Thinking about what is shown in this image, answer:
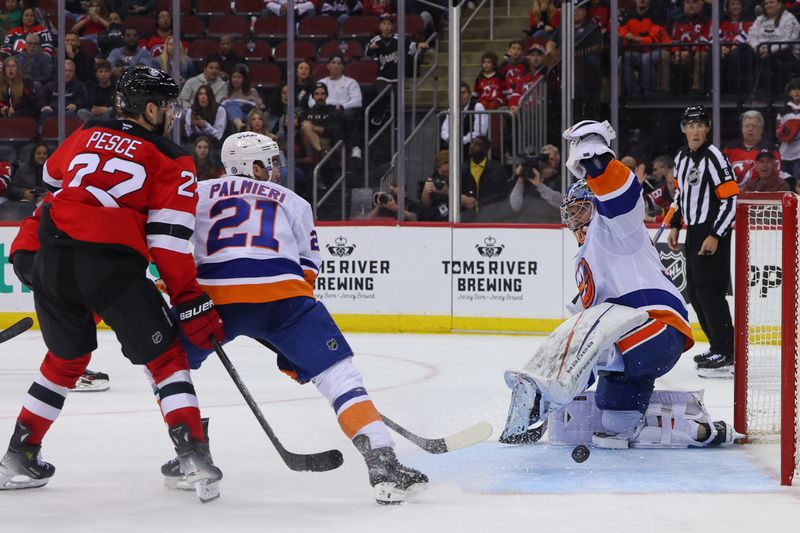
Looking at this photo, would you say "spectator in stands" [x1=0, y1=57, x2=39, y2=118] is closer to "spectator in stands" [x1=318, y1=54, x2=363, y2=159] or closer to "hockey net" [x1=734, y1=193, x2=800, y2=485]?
"spectator in stands" [x1=318, y1=54, x2=363, y2=159]

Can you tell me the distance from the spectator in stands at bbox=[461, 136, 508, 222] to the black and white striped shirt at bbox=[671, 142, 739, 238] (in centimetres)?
221

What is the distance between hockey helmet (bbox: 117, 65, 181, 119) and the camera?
10.5 feet

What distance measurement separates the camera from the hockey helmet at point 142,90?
10.5 feet

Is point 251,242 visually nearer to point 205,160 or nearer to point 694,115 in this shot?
point 694,115

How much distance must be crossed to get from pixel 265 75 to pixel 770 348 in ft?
15.5

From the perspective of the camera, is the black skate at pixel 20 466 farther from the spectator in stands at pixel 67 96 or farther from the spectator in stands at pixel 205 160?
the spectator in stands at pixel 67 96

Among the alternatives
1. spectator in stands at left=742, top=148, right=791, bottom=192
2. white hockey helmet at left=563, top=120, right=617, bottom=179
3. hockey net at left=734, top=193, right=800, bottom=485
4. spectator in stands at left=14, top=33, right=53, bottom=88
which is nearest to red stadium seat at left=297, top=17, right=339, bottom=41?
spectator in stands at left=14, top=33, right=53, bottom=88

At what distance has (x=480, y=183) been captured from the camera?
803 centimetres

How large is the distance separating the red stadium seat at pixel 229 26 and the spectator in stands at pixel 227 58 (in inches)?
3.1

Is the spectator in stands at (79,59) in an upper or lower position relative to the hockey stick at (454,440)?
upper

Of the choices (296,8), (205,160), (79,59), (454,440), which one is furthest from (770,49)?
(454,440)

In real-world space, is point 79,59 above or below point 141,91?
above

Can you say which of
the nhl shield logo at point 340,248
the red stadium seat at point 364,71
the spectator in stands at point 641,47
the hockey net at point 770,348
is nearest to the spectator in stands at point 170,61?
the red stadium seat at point 364,71

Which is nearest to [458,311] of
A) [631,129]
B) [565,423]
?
[631,129]
